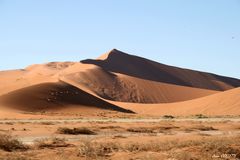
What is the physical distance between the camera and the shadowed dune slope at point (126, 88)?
102 m

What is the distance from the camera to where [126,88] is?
107 metres

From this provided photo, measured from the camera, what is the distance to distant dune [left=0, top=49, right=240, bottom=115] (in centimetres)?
6800

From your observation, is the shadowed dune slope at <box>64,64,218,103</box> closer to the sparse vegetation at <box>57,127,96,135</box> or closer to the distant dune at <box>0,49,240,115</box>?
the distant dune at <box>0,49,240,115</box>

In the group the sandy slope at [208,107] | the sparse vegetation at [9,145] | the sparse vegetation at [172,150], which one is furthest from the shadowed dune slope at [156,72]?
the sparse vegetation at [172,150]

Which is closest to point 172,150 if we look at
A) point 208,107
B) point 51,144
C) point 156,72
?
point 51,144

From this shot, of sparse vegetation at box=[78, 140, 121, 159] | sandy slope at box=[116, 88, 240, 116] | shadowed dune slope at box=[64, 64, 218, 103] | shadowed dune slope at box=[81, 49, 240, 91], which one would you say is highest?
shadowed dune slope at box=[81, 49, 240, 91]

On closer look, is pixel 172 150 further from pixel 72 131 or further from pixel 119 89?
pixel 119 89

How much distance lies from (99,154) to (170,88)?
99916mm

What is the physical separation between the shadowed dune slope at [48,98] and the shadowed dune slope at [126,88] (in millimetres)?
20924

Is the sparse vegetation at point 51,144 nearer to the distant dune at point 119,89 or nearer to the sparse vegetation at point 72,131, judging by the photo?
the sparse vegetation at point 72,131

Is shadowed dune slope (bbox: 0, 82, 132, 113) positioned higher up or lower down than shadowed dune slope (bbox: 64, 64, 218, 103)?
lower down

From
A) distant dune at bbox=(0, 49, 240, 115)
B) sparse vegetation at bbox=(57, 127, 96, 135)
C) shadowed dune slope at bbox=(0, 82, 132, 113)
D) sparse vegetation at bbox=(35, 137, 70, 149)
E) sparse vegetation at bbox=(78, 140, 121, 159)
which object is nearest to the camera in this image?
sparse vegetation at bbox=(78, 140, 121, 159)

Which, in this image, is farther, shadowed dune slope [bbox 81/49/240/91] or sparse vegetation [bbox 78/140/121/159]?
shadowed dune slope [bbox 81/49/240/91]

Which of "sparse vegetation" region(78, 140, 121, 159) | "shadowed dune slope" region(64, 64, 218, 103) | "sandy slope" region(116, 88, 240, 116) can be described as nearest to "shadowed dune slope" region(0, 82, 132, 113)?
"sandy slope" region(116, 88, 240, 116)
